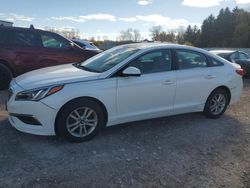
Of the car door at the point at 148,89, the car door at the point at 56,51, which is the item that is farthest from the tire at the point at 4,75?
the car door at the point at 148,89

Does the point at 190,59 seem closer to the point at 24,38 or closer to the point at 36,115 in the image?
the point at 36,115

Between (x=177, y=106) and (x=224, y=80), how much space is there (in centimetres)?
128

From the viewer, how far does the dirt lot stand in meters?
3.52

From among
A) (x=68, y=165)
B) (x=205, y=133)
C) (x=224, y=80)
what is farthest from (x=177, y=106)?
(x=68, y=165)

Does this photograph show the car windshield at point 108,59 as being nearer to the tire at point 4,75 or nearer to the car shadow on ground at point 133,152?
the car shadow on ground at point 133,152

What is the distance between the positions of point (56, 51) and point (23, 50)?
2.87ft

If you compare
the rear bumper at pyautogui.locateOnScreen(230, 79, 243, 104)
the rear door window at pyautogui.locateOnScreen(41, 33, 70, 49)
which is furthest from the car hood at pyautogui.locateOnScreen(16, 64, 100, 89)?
the rear door window at pyautogui.locateOnScreen(41, 33, 70, 49)

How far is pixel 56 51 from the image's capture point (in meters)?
8.21

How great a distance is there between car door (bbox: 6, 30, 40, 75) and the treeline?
54.6m

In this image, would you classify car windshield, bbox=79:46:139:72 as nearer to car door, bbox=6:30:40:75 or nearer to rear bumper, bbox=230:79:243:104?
rear bumper, bbox=230:79:243:104

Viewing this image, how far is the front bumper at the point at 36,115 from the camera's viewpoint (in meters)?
4.21

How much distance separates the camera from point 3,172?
355 centimetres

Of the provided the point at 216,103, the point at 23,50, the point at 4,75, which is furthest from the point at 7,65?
the point at 216,103

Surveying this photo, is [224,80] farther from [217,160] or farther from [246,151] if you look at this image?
[217,160]
